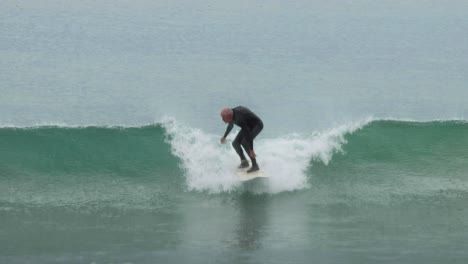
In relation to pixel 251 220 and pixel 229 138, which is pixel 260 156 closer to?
pixel 229 138

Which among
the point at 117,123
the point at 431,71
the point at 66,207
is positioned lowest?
the point at 66,207

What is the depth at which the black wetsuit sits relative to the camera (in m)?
11.9

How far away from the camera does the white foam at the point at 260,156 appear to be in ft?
40.8

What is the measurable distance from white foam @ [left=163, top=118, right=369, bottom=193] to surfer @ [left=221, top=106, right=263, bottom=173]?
50 cm

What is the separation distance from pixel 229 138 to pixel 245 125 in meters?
2.33

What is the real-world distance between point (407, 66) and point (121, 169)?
416 inches

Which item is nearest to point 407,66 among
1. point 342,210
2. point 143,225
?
point 342,210

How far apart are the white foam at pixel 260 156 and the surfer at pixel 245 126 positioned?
0.50 m

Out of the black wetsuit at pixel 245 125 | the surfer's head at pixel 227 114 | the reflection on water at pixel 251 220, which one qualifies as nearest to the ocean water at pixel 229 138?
the reflection on water at pixel 251 220

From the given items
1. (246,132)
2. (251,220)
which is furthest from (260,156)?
(251,220)

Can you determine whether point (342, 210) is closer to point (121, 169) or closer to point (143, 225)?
point (143, 225)

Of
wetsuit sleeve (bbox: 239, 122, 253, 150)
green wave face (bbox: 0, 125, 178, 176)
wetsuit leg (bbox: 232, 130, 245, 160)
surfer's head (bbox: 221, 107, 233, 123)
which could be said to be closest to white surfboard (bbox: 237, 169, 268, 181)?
wetsuit leg (bbox: 232, 130, 245, 160)

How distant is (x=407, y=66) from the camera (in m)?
21.1

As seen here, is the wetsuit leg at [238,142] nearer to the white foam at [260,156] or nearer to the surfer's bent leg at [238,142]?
the surfer's bent leg at [238,142]
